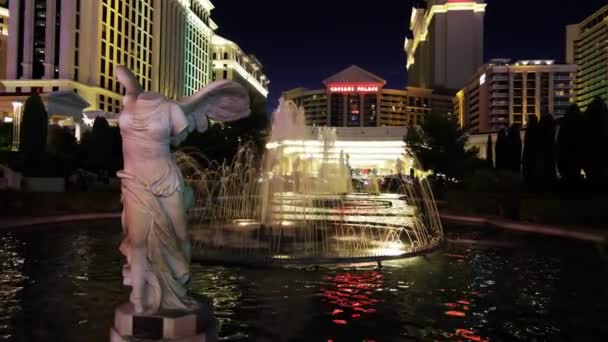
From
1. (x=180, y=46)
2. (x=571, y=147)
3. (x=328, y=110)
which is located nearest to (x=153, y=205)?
(x=571, y=147)

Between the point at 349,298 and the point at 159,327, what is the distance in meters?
4.00

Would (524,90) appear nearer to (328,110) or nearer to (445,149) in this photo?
(328,110)

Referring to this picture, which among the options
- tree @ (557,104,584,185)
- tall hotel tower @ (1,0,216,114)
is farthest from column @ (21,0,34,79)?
tree @ (557,104,584,185)

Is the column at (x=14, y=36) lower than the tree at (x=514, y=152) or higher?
higher

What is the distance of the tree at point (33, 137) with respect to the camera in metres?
25.9

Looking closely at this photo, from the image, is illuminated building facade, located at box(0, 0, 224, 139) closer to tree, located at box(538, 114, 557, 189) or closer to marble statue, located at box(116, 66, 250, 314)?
tree, located at box(538, 114, 557, 189)

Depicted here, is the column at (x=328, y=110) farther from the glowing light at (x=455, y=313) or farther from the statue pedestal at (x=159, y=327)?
the statue pedestal at (x=159, y=327)

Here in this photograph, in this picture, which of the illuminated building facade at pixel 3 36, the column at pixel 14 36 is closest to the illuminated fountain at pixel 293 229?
the column at pixel 14 36

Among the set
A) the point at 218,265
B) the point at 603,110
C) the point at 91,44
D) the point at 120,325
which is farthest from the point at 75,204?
the point at 91,44

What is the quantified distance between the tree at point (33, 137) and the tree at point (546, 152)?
27.3 meters

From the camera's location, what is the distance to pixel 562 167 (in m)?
25.4

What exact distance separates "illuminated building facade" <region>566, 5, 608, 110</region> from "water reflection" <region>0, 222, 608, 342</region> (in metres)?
140

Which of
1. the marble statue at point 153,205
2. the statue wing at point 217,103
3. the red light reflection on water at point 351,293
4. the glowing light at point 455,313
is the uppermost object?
the statue wing at point 217,103

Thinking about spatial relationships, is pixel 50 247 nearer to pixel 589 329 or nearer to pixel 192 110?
pixel 192 110
